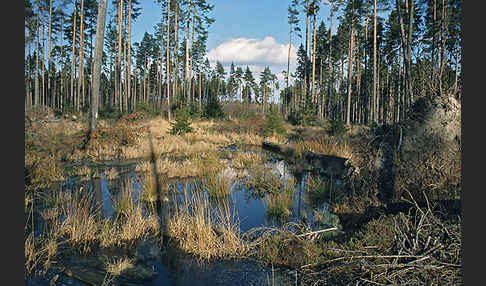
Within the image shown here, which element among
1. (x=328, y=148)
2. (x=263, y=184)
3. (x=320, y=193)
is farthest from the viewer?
(x=328, y=148)

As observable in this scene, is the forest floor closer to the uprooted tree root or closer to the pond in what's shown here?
the uprooted tree root

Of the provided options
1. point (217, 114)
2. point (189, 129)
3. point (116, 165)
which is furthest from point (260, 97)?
point (116, 165)

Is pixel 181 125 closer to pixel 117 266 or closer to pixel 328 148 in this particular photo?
pixel 328 148

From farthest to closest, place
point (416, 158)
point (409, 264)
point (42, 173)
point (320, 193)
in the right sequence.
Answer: point (42, 173) → point (320, 193) → point (416, 158) → point (409, 264)

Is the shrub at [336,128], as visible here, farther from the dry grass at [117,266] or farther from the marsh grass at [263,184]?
the dry grass at [117,266]

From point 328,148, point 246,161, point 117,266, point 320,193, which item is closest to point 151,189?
point 117,266

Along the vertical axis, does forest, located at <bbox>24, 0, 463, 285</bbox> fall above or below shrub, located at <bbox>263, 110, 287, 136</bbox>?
below

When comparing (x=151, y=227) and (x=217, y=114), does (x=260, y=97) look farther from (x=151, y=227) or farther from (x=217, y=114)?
(x=151, y=227)

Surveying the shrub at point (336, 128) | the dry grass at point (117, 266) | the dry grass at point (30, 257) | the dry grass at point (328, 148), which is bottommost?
the dry grass at point (117, 266)

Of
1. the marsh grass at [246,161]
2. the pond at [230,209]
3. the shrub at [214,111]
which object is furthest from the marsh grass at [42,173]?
the shrub at [214,111]

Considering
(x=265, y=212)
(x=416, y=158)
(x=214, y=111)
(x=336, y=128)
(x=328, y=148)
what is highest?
(x=214, y=111)

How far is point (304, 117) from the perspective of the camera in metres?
23.0

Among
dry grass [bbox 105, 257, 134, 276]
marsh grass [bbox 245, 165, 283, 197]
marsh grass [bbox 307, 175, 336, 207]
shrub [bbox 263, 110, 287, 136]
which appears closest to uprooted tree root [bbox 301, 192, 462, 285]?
dry grass [bbox 105, 257, 134, 276]

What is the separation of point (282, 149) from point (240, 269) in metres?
11.1
